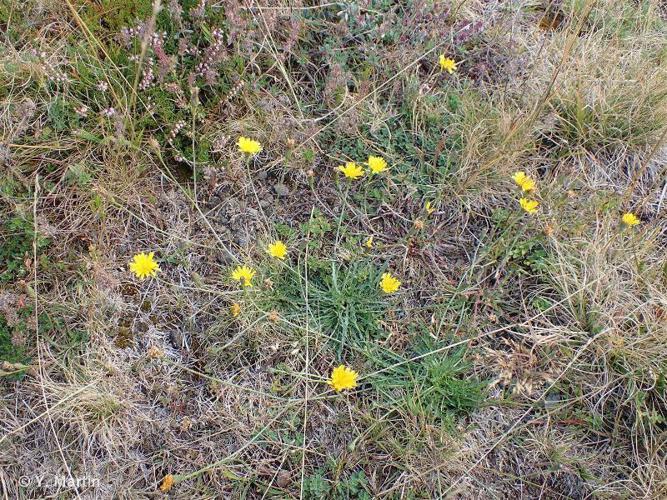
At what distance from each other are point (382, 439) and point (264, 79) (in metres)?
1.66

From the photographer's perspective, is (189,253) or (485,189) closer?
(189,253)

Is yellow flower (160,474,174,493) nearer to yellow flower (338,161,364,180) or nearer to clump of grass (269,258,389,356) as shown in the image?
clump of grass (269,258,389,356)

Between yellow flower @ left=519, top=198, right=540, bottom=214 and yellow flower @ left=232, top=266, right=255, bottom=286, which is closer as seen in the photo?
yellow flower @ left=232, top=266, right=255, bottom=286

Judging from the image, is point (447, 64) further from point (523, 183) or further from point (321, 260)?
point (321, 260)

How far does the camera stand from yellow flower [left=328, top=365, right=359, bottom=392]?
1.88 meters

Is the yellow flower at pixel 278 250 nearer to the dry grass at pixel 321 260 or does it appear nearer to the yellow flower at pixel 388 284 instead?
the dry grass at pixel 321 260

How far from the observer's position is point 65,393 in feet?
6.03

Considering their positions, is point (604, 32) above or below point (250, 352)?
above

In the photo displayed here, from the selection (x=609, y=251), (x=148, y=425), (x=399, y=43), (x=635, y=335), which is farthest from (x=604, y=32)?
(x=148, y=425)

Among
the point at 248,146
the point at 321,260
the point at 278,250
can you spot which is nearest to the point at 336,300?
the point at 321,260

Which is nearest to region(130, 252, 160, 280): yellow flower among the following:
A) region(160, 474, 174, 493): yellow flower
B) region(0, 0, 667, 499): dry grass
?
region(0, 0, 667, 499): dry grass

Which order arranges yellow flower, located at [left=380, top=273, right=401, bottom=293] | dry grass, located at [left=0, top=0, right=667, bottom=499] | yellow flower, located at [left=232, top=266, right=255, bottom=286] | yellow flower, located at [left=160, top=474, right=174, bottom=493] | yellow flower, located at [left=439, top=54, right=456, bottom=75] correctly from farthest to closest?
yellow flower, located at [left=439, top=54, right=456, bottom=75]
yellow flower, located at [left=380, top=273, right=401, bottom=293]
yellow flower, located at [left=232, top=266, right=255, bottom=286]
dry grass, located at [left=0, top=0, right=667, bottom=499]
yellow flower, located at [left=160, top=474, right=174, bottom=493]

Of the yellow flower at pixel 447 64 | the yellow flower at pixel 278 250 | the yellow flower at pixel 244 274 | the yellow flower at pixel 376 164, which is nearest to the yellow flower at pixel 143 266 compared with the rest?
the yellow flower at pixel 244 274

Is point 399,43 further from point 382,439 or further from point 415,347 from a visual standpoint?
point 382,439
